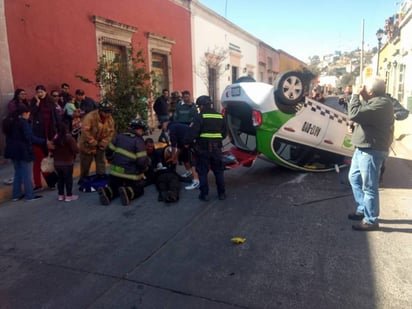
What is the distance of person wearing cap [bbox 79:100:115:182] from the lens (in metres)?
6.12

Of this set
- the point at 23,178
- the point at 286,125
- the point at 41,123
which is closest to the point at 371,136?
the point at 286,125

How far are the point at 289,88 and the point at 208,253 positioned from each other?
134 inches

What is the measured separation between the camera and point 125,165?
212 inches

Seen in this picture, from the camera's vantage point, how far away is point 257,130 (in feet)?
19.3

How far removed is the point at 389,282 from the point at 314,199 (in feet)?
7.61

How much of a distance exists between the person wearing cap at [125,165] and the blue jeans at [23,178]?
1.18 metres

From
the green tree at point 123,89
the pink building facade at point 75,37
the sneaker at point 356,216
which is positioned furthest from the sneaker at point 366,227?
the pink building facade at point 75,37

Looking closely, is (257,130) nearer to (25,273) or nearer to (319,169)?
(319,169)

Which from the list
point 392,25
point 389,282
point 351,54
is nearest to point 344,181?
point 389,282

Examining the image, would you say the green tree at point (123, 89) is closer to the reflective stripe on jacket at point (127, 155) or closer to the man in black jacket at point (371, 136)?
the reflective stripe on jacket at point (127, 155)

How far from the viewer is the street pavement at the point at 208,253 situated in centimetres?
280

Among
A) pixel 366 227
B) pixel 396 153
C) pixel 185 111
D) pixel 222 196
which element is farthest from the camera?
pixel 396 153

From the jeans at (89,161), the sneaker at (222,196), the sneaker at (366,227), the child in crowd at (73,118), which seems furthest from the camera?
the child in crowd at (73,118)

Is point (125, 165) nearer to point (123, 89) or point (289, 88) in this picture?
point (289, 88)
